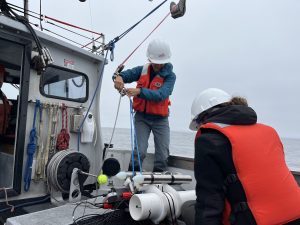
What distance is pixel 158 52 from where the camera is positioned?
3.84 m

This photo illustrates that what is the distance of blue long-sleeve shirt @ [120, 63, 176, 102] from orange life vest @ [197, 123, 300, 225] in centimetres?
181

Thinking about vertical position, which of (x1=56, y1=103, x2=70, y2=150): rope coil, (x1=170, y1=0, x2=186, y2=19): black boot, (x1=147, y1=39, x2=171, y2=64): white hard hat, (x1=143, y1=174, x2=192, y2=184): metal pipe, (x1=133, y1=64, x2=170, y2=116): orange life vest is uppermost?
(x1=170, y1=0, x2=186, y2=19): black boot

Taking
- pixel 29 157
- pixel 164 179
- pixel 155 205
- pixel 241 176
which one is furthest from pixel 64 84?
pixel 241 176

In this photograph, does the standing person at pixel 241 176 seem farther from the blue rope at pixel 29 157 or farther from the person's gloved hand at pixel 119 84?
the blue rope at pixel 29 157

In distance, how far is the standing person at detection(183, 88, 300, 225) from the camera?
1.70m

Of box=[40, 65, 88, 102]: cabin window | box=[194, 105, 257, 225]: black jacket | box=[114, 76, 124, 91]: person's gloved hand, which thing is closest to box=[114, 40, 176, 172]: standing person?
box=[114, 76, 124, 91]: person's gloved hand

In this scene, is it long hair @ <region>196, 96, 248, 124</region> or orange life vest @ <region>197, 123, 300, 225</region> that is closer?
orange life vest @ <region>197, 123, 300, 225</region>

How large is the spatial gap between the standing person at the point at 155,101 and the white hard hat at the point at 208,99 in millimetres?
1513

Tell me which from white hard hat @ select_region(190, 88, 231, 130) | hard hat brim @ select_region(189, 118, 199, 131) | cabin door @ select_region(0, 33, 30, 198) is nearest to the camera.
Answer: white hard hat @ select_region(190, 88, 231, 130)

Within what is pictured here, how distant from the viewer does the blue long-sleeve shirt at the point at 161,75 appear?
3.61m

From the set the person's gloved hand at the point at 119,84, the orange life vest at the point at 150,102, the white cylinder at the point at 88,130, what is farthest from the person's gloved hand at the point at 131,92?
the white cylinder at the point at 88,130

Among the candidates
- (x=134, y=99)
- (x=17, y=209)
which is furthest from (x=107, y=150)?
(x=17, y=209)

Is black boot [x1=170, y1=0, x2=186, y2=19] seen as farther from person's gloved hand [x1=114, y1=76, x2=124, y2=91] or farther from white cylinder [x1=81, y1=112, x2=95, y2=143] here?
white cylinder [x1=81, y1=112, x2=95, y2=143]

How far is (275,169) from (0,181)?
12.0 feet
